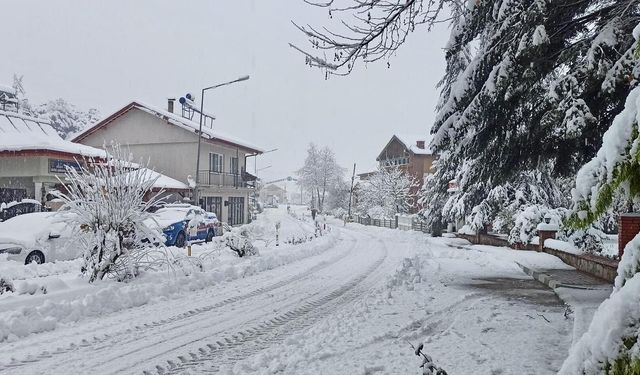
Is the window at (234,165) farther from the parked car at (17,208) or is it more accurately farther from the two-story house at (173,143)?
the parked car at (17,208)

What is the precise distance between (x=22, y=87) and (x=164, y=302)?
60.7 metres

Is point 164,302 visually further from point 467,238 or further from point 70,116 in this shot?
point 70,116

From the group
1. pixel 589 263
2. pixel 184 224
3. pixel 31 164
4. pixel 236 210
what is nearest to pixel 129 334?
pixel 589 263

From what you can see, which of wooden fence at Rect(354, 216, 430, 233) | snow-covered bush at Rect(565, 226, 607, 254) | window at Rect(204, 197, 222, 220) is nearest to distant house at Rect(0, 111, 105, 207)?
window at Rect(204, 197, 222, 220)

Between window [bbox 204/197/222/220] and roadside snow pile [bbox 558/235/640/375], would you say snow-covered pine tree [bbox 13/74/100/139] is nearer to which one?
window [bbox 204/197/222/220]

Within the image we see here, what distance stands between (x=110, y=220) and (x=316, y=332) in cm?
577

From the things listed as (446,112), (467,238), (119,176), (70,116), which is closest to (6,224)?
(119,176)

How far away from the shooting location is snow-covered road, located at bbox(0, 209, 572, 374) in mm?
5410

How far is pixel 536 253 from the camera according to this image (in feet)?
52.9

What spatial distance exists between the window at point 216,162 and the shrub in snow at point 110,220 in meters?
21.6

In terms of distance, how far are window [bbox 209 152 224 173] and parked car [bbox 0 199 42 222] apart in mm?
12793

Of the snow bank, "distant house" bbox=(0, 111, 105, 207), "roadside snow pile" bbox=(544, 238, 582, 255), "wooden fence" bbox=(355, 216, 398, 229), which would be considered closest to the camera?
the snow bank

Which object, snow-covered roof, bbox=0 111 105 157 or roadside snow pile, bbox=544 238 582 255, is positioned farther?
snow-covered roof, bbox=0 111 105 157

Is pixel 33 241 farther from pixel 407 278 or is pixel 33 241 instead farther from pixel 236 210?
pixel 236 210
